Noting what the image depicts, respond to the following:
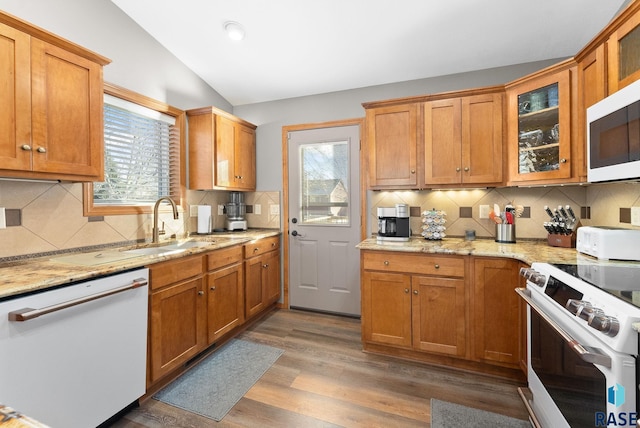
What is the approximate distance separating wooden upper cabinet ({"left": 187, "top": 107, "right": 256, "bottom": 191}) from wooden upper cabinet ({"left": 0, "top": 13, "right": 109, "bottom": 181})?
1080 millimetres

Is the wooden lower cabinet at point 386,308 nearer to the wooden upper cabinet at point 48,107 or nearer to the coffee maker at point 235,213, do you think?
the coffee maker at point 235,213

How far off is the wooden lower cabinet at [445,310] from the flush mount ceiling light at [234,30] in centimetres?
220

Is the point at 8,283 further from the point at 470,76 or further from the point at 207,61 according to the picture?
the point at 470,76

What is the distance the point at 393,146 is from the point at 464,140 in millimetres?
598

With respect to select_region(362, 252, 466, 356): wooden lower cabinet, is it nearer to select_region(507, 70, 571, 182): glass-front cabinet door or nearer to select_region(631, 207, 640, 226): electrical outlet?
select_region(507, 70, 571, 182): glass-front cabinet door

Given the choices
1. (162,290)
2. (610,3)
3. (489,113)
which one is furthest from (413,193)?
(162,290)

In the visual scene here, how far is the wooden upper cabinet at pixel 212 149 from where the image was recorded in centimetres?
295

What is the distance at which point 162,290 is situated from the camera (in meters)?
1.95

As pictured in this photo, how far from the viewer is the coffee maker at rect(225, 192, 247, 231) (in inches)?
135

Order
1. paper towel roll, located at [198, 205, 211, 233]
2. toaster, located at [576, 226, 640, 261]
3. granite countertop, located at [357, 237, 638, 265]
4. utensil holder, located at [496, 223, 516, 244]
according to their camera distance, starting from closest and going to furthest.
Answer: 1. toaster, located at [576, 226, 640, 261]
2. granite countertop, located at [357, 237, 638, 265]
3. utensil holder, located at [496, 223, 516, 244]
4. paper towel roll, located at [198, 205, 211, 233]

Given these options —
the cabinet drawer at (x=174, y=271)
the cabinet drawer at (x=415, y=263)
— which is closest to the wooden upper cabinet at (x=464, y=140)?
the cabinet drawer at (x=415, y=263)

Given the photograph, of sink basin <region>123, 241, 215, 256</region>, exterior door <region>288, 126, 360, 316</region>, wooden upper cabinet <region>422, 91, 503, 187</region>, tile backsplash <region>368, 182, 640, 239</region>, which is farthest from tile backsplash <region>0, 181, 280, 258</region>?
wooden upper cabinet <region>422, 91, 503, 187</region>

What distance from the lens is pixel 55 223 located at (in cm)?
196

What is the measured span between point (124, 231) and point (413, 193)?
2.68m
